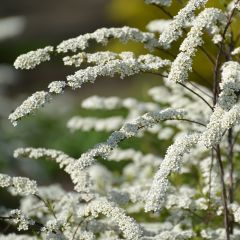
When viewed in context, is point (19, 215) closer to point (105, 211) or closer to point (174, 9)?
point (105, 211)

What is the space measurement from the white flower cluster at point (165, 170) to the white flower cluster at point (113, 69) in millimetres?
549

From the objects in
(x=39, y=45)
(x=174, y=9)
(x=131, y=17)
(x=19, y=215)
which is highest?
(x=39, y=45)

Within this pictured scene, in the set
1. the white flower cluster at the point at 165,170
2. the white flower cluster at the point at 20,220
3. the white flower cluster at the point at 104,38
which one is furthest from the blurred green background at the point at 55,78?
the white flower cluster at the point at 20,220

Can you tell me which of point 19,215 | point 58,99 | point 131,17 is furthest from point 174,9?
point 19,215

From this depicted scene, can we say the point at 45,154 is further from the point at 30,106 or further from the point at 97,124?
the point at 97,124

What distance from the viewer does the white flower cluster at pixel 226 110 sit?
12.1ft

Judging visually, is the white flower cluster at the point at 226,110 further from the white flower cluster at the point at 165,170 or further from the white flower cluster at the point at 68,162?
the white flower cluster at the point at 68,162

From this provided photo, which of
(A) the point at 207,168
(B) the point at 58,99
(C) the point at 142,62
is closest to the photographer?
(C) the point at 142,62

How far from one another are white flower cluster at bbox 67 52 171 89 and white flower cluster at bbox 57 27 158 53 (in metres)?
0.29

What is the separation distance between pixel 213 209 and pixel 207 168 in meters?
0.49

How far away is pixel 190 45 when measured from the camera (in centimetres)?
396

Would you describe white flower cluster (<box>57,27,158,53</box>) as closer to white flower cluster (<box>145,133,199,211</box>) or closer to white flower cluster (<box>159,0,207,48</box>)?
white flower cluster (<box>159,0,207,48</box>)

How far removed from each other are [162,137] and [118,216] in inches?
97.2

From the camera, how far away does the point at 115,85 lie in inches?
685
